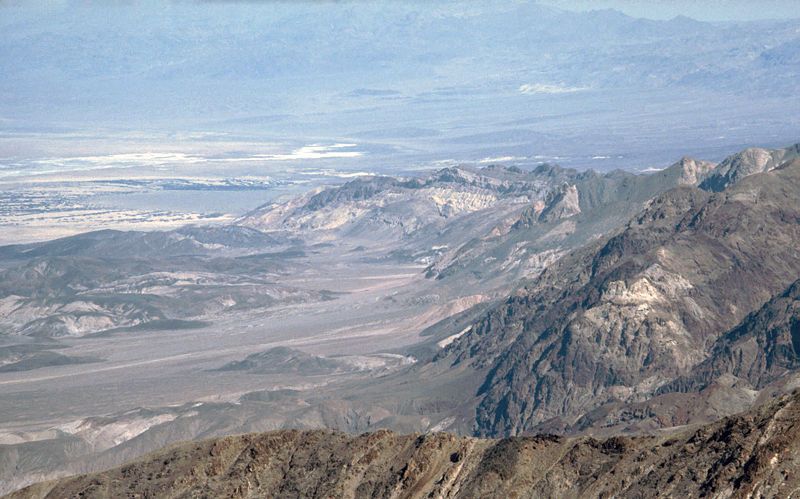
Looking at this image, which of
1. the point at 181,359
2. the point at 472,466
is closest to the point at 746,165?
the point at 181,359

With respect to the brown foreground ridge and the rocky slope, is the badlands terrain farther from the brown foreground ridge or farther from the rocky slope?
the rocky slope

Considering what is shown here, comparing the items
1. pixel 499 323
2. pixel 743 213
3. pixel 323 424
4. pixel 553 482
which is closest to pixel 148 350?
pixel 499 323

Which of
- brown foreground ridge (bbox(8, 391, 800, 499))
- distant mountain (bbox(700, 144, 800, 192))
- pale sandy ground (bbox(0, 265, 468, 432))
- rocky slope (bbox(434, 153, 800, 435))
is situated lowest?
pale sandy ground (bbox(0, 265, 468, 432))

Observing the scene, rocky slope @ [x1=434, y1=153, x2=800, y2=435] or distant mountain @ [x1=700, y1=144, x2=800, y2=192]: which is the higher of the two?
distant mountain @ [x1=700, y1=144, x2=800, y2=192]

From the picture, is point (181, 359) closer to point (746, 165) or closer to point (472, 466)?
point (746, 165)

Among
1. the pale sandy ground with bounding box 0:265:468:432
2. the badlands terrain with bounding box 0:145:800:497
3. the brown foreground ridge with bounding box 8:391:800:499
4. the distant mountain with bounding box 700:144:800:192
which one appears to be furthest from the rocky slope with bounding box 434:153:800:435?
the brown foreground ridge with bounding box 8:391:800:499

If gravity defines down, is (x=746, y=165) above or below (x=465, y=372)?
above

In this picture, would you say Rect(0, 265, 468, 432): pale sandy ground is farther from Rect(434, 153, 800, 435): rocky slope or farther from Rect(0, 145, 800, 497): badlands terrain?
Rect(434, 153, 800, 435): rocky slope

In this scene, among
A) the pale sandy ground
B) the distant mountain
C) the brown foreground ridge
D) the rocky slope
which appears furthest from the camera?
the distant mountain

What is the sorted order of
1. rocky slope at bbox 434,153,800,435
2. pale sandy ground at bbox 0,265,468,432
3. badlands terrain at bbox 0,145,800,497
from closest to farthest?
1. badlands terrain at bbox 0,145,800,497
2. rocky slope at bbox 434,153,800,435
3. pale sandy ground at bbox 0,265,468,432

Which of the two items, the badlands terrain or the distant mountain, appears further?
the distant mountain
